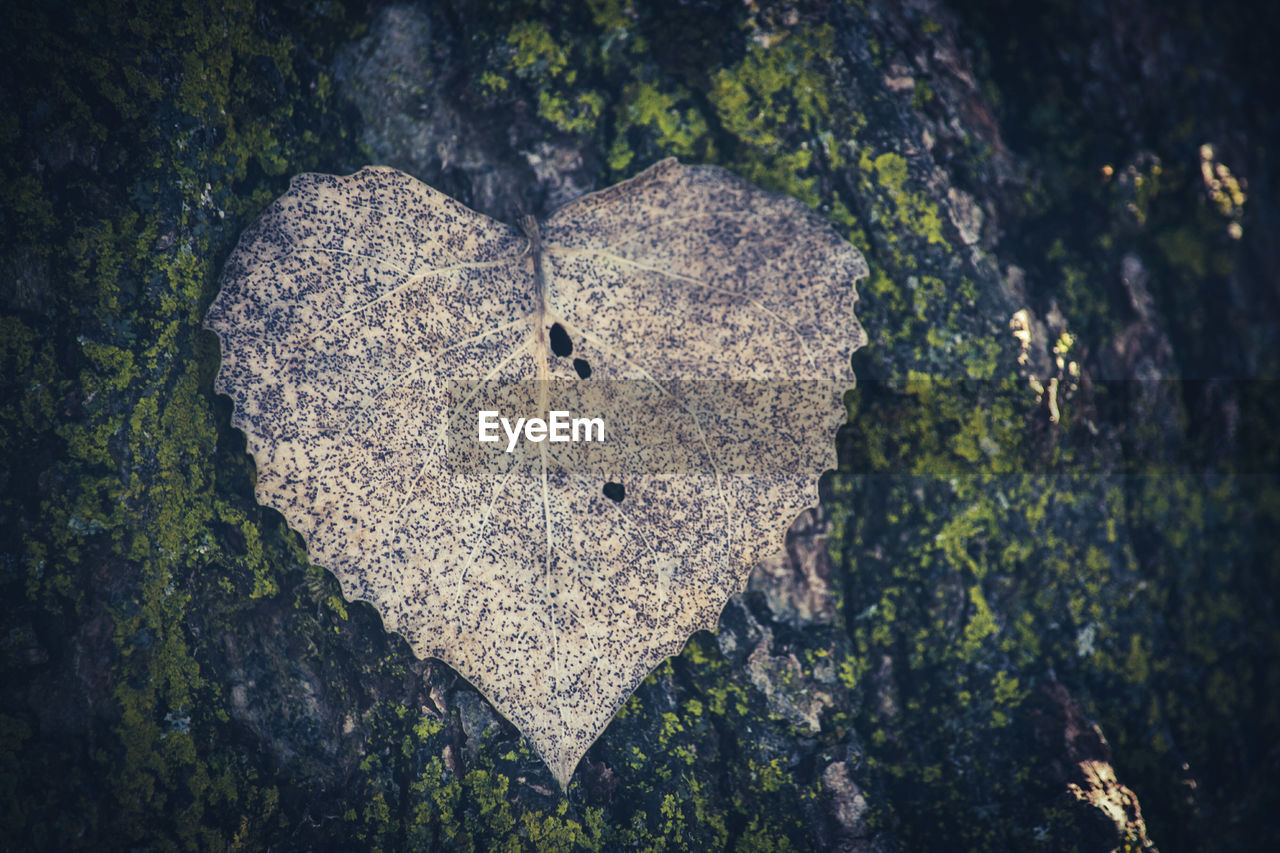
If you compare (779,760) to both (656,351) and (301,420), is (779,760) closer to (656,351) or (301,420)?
(656,351)

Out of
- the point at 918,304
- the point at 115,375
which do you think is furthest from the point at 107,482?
the point at 918,304

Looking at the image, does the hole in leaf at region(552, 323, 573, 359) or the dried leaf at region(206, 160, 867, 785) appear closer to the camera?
the dried leaf at region(206, 160, 867, 785)

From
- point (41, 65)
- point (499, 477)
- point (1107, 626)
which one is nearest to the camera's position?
point (41, 65)

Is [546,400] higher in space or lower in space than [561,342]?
lower

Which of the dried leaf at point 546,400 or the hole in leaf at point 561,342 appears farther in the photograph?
the hole in leaf at point 561,342
